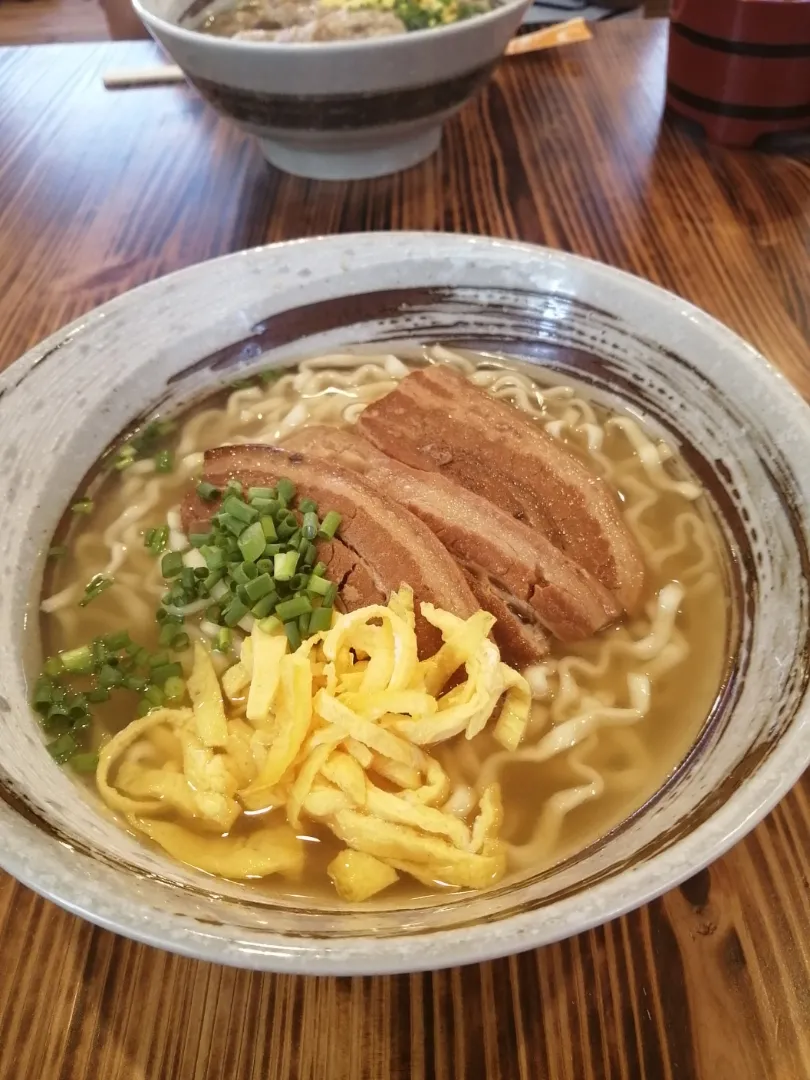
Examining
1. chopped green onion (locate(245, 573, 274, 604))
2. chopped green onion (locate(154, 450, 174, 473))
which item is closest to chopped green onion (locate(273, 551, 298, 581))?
chopped green onion (locate(245, 573, 274, 604))

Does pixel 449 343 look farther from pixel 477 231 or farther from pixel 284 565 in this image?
pixel 284 565

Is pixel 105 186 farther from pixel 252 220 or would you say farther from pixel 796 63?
pixel 796 63

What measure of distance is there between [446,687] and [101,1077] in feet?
2.27

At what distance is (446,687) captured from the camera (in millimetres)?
1334

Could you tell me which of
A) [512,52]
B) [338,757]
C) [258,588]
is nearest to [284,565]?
[258,588]

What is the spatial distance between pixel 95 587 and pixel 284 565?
433 mm

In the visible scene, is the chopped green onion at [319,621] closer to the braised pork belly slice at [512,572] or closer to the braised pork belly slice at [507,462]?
the braised pork belly slice at [512,572]

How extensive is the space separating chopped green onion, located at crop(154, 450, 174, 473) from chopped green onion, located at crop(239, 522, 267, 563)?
425mm

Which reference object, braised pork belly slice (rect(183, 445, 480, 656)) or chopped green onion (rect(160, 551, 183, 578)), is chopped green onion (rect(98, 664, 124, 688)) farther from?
braised pork belly slice (rect(183, 445, 480, 656))

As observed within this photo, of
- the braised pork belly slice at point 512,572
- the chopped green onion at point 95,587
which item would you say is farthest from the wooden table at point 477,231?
the chopped green onion at point 95,587

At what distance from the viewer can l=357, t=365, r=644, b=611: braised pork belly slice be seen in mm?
1539

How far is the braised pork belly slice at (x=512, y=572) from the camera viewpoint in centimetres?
144

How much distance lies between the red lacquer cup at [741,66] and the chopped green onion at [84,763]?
2488 mm

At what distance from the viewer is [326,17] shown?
2.41 m
